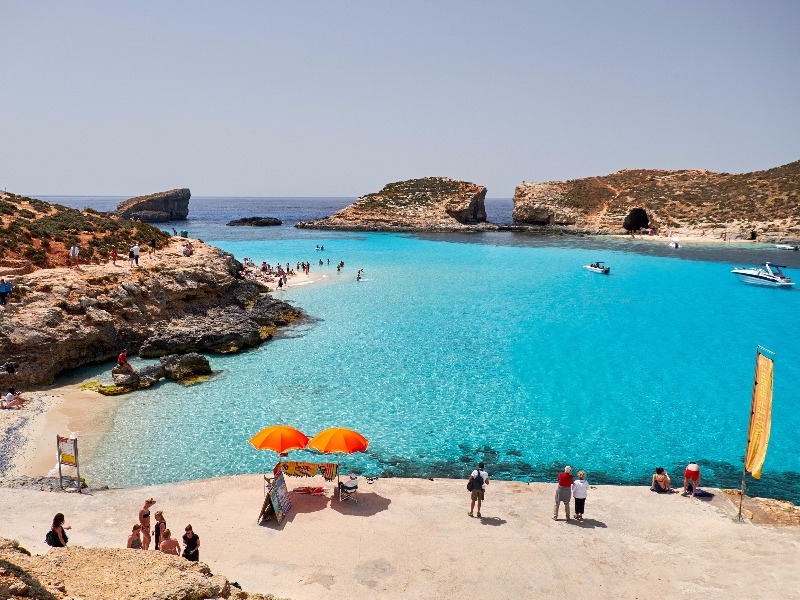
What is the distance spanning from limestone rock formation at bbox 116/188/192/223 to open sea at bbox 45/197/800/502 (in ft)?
311

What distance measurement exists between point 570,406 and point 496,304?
2088 centimetres

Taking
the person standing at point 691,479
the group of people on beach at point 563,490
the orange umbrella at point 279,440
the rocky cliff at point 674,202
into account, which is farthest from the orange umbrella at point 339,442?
the rocky cliff at point 674,202

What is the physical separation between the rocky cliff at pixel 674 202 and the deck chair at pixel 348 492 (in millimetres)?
92288

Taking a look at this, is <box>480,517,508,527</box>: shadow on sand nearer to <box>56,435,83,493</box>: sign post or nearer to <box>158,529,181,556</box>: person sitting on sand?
<box>158,529,181,556</box>: person sitting on sand

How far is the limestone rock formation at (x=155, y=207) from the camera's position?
12692 cm

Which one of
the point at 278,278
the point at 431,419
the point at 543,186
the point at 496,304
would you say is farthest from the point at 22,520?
the point at 543,186

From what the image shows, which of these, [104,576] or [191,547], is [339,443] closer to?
[191,547]

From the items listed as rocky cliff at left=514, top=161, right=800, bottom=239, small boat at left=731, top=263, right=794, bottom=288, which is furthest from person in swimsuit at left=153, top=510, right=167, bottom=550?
rocky cliff at left=514, top=161, right=800, bottom=239

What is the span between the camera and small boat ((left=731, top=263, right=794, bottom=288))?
165ft

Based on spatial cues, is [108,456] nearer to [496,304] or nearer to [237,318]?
[237,318]

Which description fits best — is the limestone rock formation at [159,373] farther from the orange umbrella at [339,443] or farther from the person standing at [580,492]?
the person standing at [580,492]

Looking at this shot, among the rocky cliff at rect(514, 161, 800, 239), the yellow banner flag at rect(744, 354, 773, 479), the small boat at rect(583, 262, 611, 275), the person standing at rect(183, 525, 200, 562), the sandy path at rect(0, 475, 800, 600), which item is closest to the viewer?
the sandy path at rect(0, 475, 800, 600)

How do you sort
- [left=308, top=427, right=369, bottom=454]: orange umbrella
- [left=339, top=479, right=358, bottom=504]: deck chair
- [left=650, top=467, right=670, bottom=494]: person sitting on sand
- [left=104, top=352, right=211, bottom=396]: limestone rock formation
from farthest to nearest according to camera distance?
[left=104, top=352, right=211, bottom=396]: limestone rock formation, [left=650, top=467, right=670, bottom=494]: person sitting on sand, [left=308, top=427, right=369, bottom=454]: orange umbrella, [left=339, top=479, right=358, bottom=504]: deck chair

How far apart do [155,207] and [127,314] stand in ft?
368
